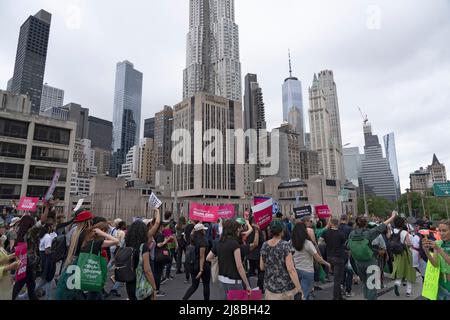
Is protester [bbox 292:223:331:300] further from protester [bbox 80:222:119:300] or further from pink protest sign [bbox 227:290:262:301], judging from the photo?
protester [bbox 80:222:119:300]

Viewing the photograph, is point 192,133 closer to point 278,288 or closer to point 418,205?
point 418,205

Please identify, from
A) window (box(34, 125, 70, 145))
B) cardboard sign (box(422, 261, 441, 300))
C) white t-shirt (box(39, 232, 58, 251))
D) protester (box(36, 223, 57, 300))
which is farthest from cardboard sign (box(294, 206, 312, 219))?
window (box(34, 125, 70, 145))

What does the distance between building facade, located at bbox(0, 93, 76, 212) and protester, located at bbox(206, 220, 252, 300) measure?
4629 centimetres

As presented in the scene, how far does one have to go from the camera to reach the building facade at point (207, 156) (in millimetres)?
104938

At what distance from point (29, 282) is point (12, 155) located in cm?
4618

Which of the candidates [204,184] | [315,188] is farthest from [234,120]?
[315,188]

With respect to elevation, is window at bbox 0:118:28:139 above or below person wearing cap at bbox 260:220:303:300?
above

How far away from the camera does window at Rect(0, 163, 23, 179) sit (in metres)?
43.4

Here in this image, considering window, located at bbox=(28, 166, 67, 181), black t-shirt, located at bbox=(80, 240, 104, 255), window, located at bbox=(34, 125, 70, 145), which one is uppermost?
window, located at bbox=(34, 125, 70, 145)

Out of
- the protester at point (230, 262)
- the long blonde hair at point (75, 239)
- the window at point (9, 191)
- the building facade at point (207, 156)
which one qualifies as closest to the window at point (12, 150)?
the window at point (9, 191)

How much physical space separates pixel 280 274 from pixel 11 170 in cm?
5095

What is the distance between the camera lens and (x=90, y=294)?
509 cm

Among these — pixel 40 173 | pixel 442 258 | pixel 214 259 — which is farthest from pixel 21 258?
pixel 40 173
